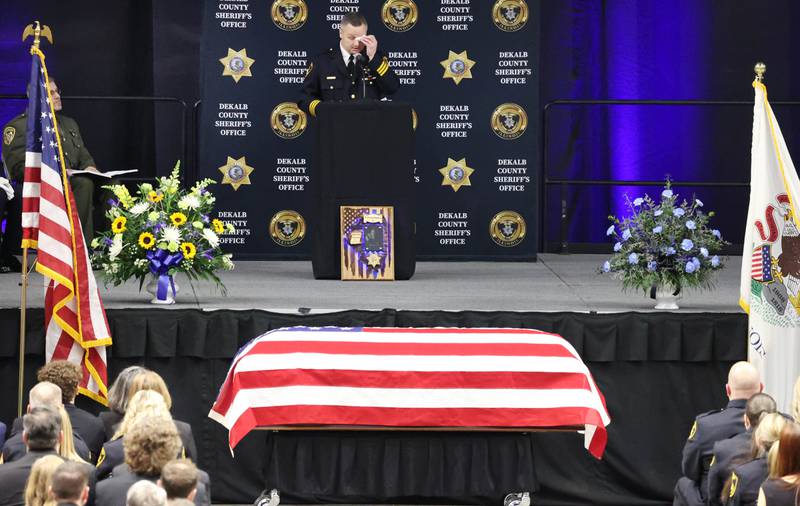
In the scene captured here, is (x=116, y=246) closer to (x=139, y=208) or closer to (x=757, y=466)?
(x=139, y=208)

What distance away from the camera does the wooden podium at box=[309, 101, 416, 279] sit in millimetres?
11023

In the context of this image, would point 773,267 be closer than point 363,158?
Yes

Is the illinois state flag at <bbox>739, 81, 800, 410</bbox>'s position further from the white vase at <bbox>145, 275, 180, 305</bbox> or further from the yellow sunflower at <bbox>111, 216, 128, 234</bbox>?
the yellow sunflower at <bbox>111, 216, 128, 234</bbox>

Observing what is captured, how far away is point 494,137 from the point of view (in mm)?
13000

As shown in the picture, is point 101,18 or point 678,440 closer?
point 678,440

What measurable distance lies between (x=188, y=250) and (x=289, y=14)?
152 inches

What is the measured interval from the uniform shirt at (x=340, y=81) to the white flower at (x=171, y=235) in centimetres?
214

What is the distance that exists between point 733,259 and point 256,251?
13.5 ft

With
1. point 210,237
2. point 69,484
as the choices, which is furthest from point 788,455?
point 210,237

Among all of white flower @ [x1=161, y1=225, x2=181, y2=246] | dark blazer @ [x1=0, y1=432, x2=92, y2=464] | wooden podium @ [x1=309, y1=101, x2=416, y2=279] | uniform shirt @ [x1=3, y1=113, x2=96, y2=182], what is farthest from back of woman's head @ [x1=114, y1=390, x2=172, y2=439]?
uniform shirt @ [x1=3, y1=113, x2=96, y2=182]

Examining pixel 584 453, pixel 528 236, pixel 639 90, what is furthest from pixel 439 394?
pixel 639 90

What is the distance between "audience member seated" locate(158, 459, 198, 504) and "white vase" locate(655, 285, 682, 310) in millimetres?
5007

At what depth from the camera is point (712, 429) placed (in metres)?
7.60

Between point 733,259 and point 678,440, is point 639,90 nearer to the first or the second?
point 733,259
